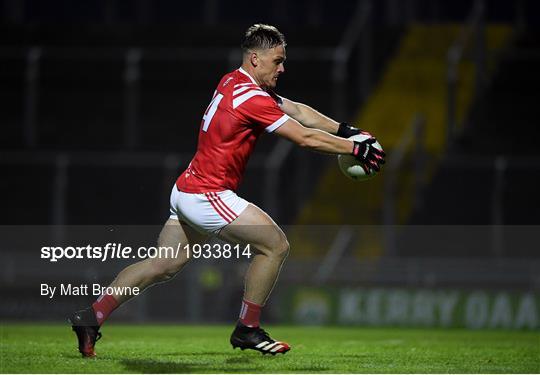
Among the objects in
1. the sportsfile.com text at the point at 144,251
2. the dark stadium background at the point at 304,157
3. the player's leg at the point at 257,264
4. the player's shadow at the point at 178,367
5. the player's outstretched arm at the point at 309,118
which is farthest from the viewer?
the dark stadium background at the point at 304,157

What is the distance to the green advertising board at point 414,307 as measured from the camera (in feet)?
54.6

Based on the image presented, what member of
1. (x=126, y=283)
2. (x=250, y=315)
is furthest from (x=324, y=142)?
(x=126, y=283)

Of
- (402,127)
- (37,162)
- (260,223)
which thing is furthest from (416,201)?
(260,223)

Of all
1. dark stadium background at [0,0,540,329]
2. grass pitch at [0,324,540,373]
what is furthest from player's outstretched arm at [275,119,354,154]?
dark stadium background at [0,0,540,329]

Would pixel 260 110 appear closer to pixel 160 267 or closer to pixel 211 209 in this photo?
pixel 211 209

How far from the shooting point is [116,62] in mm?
22656

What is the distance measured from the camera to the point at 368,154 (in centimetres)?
792

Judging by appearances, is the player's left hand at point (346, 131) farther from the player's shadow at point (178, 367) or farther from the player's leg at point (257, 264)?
the player's shadow at point (178, 367)

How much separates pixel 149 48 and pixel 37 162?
19.7ft

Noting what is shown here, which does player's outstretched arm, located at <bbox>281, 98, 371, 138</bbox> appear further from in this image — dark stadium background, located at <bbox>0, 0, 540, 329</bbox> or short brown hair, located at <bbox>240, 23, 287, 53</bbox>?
dark stadium background, located at <bbox>0, 0, 540, 329</bbox>

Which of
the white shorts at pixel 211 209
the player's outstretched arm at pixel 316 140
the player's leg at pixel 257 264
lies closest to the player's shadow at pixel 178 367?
the player's leg at pixel 257 264

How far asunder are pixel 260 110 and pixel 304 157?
1078 cm

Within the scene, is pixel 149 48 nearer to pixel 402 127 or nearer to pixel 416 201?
pixel 402 127

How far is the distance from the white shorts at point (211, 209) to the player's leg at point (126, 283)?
0.21 meters
